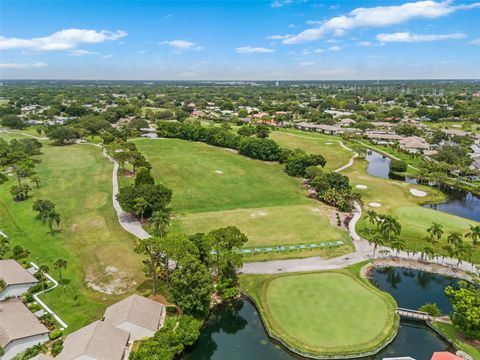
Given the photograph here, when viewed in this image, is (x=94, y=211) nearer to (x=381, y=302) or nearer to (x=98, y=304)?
(x=98, y=304)

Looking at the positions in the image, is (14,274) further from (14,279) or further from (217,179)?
(217,179)

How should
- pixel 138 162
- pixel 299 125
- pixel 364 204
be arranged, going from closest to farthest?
pixel 364 204 → pixel 138 162 → pixel 299 125

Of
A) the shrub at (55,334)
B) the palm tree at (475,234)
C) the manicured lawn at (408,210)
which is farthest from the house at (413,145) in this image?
the shrub at (55,334)

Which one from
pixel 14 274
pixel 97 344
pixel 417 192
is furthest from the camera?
pixel 417 192

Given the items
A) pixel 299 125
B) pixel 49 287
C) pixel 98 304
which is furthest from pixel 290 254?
pixel 299 125

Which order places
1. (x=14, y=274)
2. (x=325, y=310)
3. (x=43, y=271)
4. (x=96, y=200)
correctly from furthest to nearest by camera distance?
(x=96, y=200) → (x=43, y=271) → (x=14, y=274) → (x=325, y=310)

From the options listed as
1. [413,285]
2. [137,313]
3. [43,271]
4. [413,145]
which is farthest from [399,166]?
[43,271]

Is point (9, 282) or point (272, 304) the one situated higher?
point (9, 282)
